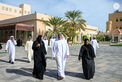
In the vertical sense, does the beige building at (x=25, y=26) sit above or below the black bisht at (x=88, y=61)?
above

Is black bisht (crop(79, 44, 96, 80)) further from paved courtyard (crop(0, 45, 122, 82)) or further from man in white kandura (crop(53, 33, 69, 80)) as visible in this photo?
man in white kandura (crop(53, 33, 69, 80))

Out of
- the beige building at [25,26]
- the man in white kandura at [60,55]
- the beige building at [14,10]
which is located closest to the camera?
the man in white kandura at [60,55]

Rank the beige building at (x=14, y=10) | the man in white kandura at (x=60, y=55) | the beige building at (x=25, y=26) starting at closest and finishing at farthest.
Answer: the man in white kandura at (x=60, y=55) → the beige building at (x=25, y=26) → the beige building at (x=14, y=10)

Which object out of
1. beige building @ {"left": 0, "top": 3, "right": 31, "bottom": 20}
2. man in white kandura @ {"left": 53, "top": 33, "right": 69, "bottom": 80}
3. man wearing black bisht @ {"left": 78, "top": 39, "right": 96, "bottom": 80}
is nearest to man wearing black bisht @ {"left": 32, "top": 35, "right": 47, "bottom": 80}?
man in white kandura @ {"left": 53, "top": 33, "right": 69, "bottom": 80}

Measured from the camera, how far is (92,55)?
446 centimetres

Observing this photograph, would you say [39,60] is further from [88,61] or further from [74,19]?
[74,19]

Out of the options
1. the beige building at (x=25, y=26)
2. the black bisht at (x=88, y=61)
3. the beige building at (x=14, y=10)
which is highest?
the beige building at (x=14, y=10)

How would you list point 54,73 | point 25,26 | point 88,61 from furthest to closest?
1. point 25,26
2. point 54,73
3. point 88,61

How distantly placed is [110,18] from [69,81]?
58604 mm

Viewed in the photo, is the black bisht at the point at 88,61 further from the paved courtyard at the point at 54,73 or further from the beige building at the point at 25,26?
the beige building at the point at 25,26

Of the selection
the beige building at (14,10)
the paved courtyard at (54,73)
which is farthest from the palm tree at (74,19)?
the beige building at (14,10)

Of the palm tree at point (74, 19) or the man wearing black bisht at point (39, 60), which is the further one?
the palm tree at point (74, 19)

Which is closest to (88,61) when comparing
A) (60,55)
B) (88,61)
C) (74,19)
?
(88,61)

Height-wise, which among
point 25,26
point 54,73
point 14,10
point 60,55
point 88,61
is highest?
point 14,10
